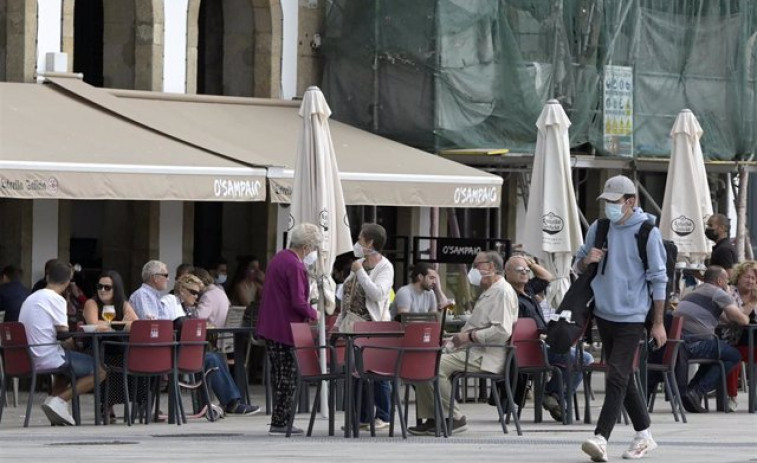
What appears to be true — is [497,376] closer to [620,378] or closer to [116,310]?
[620,378]

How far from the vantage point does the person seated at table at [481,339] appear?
1750 centimetres

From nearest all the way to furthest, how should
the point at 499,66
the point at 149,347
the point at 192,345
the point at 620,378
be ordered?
the point at 620,378, the point at 149,347, the point at 192,345, the point at 499,66

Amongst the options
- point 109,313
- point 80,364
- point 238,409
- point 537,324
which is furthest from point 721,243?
point 80,364

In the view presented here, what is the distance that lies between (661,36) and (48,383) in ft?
36.2

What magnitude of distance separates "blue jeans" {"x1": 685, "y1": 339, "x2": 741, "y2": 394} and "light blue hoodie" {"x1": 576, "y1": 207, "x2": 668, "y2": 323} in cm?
565

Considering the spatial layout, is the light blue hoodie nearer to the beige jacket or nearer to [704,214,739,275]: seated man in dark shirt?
the beige jacket

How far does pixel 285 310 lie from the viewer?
1747 centimetres

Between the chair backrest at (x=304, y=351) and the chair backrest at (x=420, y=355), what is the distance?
0.78 metres

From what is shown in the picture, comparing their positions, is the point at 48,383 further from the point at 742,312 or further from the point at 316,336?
the point at 742,312

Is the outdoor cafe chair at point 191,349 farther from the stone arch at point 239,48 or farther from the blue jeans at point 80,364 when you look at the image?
the stone arch at point 239,48

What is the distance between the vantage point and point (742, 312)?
2086 centimetres

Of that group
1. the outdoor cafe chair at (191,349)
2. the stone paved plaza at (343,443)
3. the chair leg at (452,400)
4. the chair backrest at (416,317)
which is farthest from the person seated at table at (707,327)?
the outdoor cafe chair at (191,349)

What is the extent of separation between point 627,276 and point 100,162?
24.6 ft

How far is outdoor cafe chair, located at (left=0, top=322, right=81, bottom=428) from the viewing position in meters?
18.6
